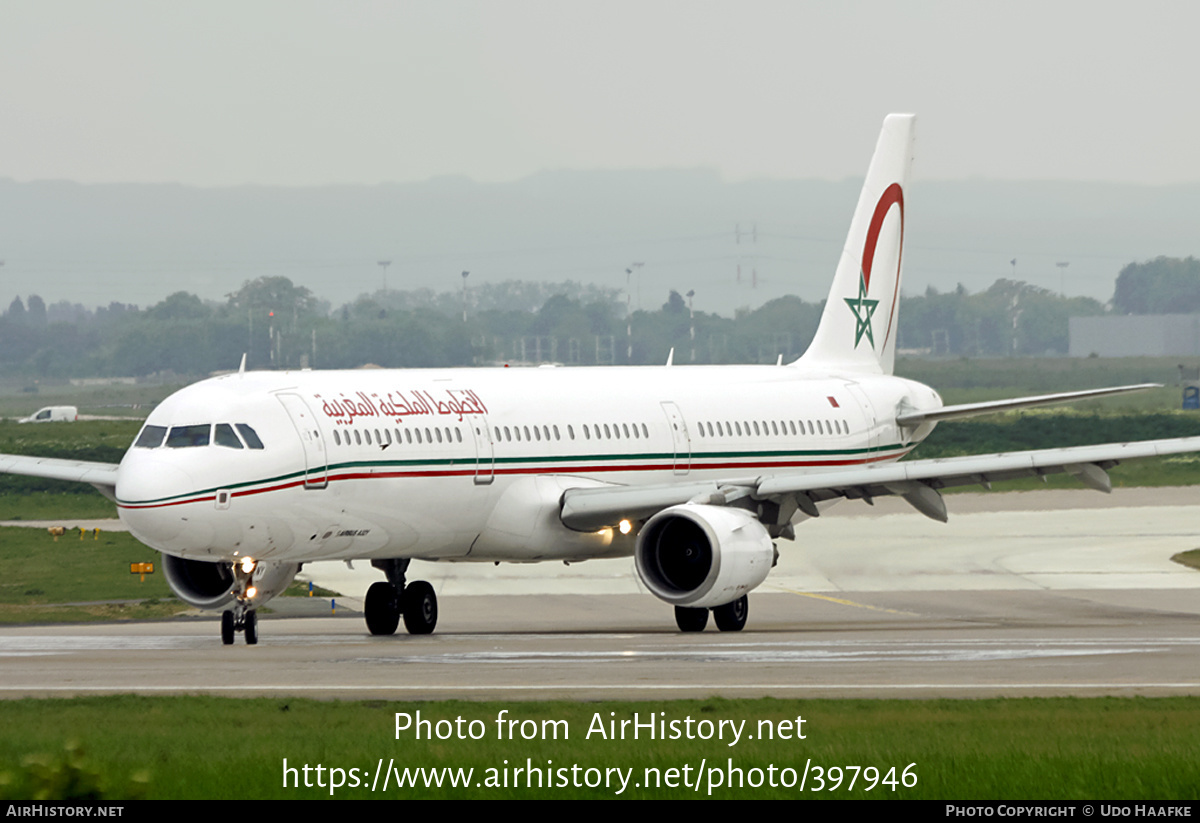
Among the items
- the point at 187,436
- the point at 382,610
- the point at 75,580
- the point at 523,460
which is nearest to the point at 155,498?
the point at 187,436

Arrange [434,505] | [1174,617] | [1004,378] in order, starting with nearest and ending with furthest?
1. [434,505]
2. [1174,617]
3. [1004,378]

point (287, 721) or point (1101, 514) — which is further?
point (1101, 514)

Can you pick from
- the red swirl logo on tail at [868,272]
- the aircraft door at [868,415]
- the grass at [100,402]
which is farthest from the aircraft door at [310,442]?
the grass at [100,402]

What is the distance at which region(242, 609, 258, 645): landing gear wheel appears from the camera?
99.1 ft

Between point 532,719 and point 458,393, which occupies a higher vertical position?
point 458,393

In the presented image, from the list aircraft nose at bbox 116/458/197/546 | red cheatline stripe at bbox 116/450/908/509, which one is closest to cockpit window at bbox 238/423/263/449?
red cheatline stripe at bbox 116/450/908/509

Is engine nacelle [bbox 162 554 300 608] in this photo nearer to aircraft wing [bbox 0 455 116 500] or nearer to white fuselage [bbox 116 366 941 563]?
white fuselage [bbox 116 366 941 563]

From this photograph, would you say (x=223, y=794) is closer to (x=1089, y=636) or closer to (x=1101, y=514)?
(x=1089, y=636)

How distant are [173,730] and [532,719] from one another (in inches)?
135

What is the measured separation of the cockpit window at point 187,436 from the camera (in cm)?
2839

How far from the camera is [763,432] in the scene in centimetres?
3862

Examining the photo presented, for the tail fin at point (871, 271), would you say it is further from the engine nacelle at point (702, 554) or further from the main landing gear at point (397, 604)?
the main landing gear at point (397, 604)

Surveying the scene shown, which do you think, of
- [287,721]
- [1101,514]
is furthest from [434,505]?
[1101,514]
